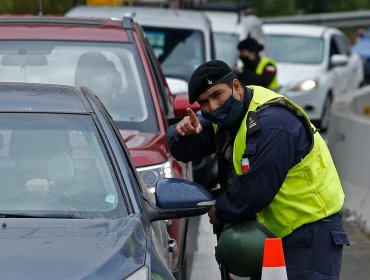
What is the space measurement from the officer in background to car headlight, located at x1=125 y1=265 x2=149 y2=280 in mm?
9139

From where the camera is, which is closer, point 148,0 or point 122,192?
point 122,192

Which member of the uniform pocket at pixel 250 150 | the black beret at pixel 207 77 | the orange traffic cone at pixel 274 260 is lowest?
the orange traffic cone at pixel 274 260

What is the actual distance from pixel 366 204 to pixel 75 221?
6.37 metres

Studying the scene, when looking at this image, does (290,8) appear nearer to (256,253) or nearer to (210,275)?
(210,275)

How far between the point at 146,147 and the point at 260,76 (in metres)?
6.35

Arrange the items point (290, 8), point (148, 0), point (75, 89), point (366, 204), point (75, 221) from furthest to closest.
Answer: point (290, 8) < point (148, 0) < point (366, 204) < point (75, 89) < point (75, 221)

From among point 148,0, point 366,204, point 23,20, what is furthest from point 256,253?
point 148,0

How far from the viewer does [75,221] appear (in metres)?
4.95

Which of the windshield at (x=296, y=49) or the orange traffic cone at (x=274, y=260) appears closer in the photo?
the orange traffic cone at (x=274, y=260)

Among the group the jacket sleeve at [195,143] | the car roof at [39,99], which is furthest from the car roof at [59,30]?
the jacket sleeve at [195,143]

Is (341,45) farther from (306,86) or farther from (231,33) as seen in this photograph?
(231,33)

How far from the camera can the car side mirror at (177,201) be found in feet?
16.9

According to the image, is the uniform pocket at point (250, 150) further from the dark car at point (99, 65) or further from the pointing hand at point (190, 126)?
the dark car at point (99, 65)

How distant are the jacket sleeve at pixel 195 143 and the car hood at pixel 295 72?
40.0ft
